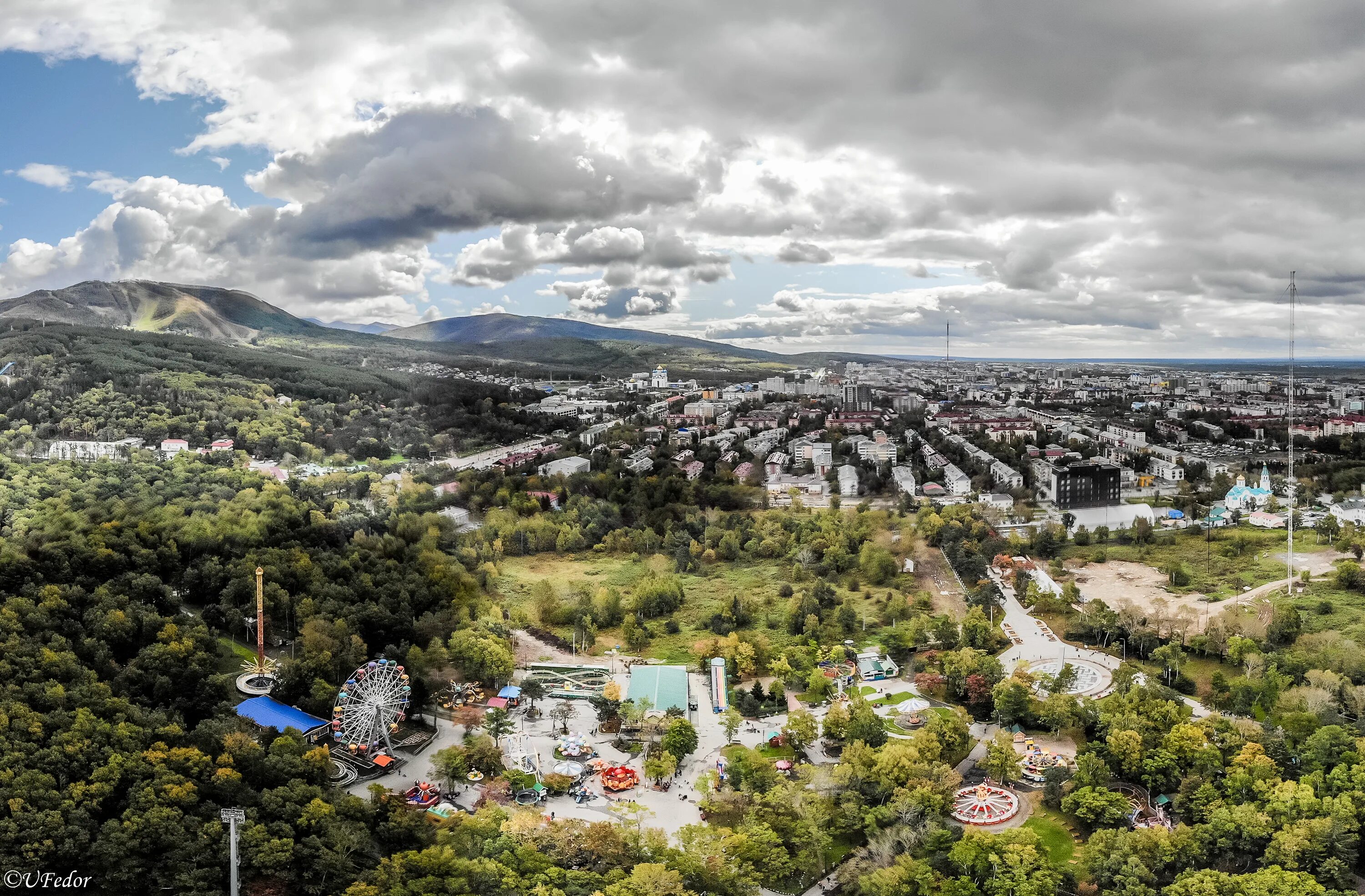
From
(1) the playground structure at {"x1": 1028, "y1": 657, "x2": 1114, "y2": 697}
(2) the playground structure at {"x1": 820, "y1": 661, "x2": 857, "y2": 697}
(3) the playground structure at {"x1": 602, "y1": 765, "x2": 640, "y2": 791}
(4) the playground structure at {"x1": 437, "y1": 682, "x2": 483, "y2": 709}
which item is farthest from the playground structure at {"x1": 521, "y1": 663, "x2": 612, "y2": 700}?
(1) the playground structure at {"x1": 1028, "y1": 657, "x2": 1114, "y2": 697}

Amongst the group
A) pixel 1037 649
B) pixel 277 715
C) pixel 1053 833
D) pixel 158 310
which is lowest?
pixel 1053 833

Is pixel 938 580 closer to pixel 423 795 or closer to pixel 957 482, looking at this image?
pixel 957 482

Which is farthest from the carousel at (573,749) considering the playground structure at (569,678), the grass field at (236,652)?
the grass field at (236,652)

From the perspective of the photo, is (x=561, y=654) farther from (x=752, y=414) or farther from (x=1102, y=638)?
(x=752, y=414)

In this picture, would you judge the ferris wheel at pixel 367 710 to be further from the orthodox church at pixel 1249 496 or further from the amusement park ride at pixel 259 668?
the orthodox church at pixel 1249 496

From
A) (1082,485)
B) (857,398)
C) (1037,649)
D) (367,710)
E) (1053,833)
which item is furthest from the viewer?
(857,398)

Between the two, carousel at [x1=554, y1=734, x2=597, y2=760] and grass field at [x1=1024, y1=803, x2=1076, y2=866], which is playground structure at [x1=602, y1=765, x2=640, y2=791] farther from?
grass field at [x1=1024, y1=803, x2=1076, y2=866]

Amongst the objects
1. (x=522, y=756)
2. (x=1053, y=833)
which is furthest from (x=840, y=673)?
(x=522, y=756)
